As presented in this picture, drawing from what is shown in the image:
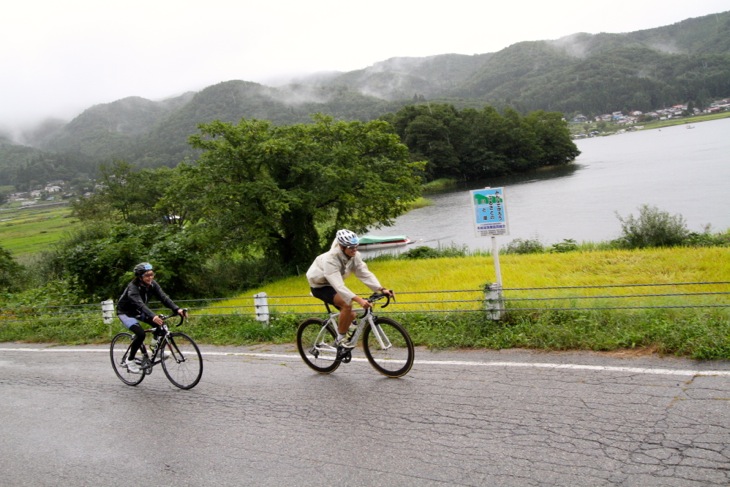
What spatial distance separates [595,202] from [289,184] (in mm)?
29095

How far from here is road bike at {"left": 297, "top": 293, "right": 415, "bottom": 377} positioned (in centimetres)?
657

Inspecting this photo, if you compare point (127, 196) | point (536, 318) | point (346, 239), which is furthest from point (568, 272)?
point (127, 196)

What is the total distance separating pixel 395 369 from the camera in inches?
262

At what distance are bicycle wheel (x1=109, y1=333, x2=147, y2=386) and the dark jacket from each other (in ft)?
2.02

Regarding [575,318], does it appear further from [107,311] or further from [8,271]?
[8,271]

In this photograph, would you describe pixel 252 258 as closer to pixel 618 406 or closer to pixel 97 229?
pixel 97 229

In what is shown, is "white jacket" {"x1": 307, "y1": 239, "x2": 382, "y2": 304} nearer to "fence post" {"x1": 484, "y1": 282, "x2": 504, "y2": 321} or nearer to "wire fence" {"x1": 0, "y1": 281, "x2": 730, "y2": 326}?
"wire fence" {"x1": 0, "y1": 281, "x2": 730, "y2": 326}

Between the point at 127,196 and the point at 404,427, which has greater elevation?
the point at 127,196

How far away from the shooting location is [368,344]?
6859mm

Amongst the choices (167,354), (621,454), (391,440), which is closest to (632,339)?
(621,454)

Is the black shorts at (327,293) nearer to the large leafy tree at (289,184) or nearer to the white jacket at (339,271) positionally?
the white jacket at (339,271)

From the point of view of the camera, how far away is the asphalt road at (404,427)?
418cm

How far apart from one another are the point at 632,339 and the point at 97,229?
33115mm

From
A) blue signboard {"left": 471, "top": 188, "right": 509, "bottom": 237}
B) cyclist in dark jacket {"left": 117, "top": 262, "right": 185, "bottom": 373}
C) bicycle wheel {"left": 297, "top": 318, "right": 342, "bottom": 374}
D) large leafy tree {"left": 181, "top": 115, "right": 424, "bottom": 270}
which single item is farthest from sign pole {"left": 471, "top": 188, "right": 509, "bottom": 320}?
large leafy tree {"left": 181, "top": 115, "right": 424, "bottom": 270}
